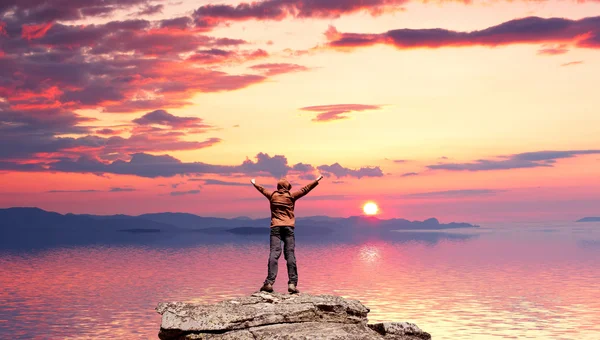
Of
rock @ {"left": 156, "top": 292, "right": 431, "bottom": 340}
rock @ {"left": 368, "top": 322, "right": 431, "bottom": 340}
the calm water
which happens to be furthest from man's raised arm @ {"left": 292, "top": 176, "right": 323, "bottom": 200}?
the calm water

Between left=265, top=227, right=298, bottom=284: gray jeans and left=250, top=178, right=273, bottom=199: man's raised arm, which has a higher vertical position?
left=250, top=178, right=273, bottom=199: man's raised arm

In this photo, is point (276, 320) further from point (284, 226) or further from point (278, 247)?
point (284, 226)

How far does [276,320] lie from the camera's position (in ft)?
87.2

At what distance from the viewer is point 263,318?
2650 cm

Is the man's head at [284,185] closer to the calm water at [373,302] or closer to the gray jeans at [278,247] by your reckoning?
the gray jeans at [278,247]

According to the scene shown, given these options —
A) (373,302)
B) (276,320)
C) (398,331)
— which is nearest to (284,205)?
(276,320)

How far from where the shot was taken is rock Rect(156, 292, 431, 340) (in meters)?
25.6

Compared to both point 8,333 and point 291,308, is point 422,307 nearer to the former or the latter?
point 8,333

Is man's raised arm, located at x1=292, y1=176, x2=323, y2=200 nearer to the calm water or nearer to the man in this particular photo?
the man

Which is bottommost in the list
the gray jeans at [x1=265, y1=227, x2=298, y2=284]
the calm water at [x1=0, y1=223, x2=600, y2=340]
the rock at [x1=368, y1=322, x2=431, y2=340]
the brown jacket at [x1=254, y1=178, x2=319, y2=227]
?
the calm water at [x1=0, y1=223, x2=600, y2=340]

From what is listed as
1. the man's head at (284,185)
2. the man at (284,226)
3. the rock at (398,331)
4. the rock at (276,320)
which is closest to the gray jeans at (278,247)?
the man at (284,226)

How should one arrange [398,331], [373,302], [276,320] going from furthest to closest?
[373,302] < [398,331] < [276,320]

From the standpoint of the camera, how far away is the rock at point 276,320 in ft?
83.9

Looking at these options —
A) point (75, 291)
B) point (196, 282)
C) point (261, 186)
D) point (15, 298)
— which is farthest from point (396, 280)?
point (261, 186)
